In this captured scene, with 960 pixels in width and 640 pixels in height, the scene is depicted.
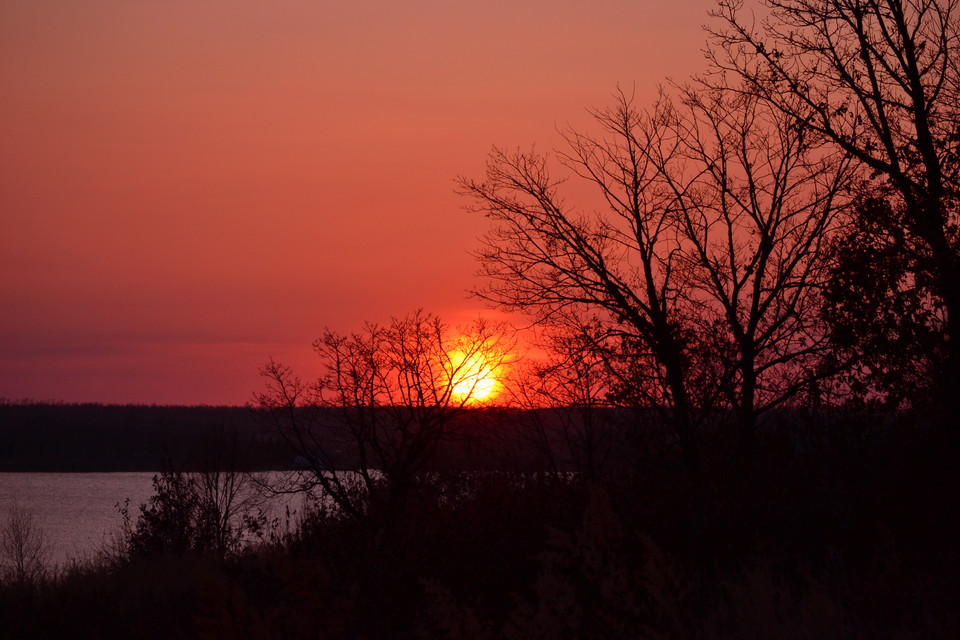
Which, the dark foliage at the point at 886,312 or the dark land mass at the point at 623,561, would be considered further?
the dark foliage at the point at 886,312

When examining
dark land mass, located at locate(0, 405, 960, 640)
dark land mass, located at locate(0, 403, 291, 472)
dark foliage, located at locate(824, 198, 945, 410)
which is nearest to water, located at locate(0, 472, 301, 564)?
dark land mass, located at locate(0, 403, 291, 472)

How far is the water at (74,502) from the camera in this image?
66000 millimetres

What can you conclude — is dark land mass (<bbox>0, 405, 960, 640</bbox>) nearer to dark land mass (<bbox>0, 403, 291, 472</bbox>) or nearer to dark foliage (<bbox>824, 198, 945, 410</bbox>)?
dark foliage (<bbox>824, 198, 945, 410</bbox>)

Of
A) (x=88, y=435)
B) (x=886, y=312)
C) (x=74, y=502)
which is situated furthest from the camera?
(x=88, y=435)

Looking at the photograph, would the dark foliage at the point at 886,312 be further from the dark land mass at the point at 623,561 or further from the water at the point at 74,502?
the water at the point at 74,502

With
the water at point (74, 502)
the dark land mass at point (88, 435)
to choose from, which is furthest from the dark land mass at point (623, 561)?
the dark land mass at point (88, 435)

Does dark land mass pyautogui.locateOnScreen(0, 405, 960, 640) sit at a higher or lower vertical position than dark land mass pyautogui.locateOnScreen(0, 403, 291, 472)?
lower

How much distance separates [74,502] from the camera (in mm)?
93875

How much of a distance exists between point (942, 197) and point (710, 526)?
21.6ft

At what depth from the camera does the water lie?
6600 centimetres

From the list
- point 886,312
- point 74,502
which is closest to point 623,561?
point 886,312

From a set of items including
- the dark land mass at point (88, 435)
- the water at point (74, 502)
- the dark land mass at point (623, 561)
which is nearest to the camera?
the dark land mass at point (623, 561)

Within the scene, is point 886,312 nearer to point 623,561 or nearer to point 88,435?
point 623,561

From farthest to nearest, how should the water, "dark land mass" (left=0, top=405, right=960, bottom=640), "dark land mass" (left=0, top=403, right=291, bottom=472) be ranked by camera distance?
"dark land mass" (left=0, top=403, right=291, bottom=472), the water, "dark land mass" (left=0, top=405, right=960, bottom=640)
